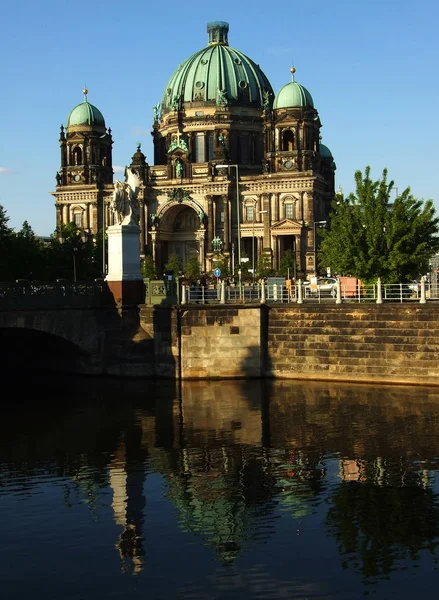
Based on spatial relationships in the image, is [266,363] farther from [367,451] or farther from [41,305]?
[367,451]

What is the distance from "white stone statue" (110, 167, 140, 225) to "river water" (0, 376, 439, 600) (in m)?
12.5

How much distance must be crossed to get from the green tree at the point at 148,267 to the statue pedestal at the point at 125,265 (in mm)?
68821

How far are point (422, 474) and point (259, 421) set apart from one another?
1162cm

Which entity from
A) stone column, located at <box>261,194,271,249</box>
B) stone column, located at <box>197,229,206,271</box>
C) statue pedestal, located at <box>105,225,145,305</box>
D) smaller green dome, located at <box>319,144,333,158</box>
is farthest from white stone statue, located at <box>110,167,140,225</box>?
smaller green dome, located at <box>319,144,333,158</box>

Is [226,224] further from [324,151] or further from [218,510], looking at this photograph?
[218,510]

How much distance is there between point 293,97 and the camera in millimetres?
134375

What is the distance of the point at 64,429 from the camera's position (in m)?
40.7

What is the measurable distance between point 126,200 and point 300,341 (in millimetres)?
13053

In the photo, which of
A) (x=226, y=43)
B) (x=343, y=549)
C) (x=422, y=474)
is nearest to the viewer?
(x=343, y=549)

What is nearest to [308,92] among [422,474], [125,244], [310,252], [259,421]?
[310,252]

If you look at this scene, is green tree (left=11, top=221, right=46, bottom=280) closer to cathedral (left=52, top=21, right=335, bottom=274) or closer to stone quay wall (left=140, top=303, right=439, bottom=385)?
stone quay wall (left=140, top=303, right=439, bottom=385)

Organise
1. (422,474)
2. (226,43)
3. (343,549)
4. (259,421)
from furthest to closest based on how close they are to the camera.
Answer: (226,43), (259,421), (422,474), (343,549)

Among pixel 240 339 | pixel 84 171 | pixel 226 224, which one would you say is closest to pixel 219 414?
pixel 240 339

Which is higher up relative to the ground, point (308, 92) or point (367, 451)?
point (308, 92)
